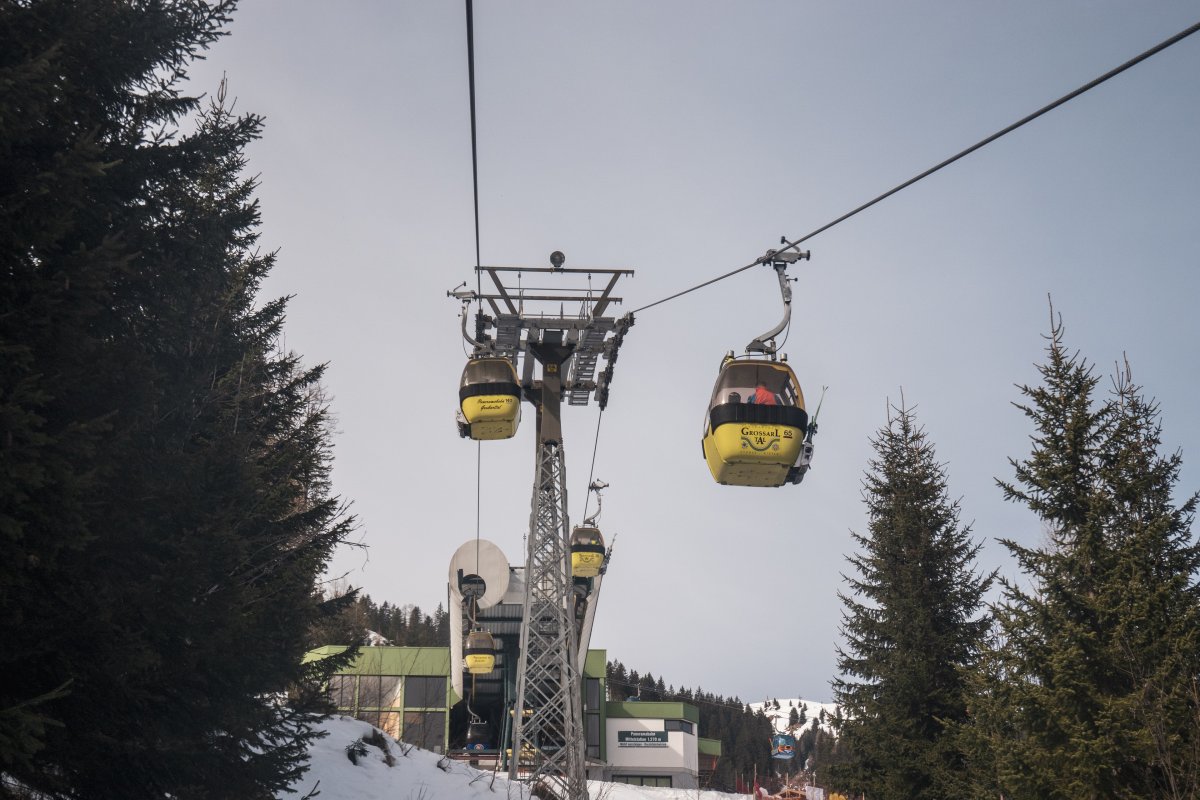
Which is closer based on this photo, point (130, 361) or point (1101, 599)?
point (130, 361)

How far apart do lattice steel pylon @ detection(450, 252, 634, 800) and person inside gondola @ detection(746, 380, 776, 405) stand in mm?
7807

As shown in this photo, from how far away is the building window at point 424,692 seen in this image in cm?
5159

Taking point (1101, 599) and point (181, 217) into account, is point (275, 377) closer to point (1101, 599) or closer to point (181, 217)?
point (181, 217)

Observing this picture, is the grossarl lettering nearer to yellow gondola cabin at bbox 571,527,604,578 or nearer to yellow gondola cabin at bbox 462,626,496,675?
yellow gondola cabin at bbox 571,527,604,578

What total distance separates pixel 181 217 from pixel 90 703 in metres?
5.33

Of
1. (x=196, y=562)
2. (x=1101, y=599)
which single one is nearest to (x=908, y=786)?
(x=1101, y=599)

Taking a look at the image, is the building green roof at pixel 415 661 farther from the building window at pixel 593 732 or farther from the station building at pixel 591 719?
the building window at pixel 593 732

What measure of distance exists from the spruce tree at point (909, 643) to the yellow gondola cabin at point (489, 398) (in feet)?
38.7

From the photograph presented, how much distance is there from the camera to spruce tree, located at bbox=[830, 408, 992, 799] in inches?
875

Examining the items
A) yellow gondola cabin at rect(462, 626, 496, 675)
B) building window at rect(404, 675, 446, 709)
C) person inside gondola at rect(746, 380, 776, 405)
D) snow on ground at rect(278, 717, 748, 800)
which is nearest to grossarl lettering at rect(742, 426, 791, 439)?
person inside gondola at rect(746, 380, 776, 405)

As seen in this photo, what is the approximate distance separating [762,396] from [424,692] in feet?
→ 151

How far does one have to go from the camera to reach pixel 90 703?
787 centimetres

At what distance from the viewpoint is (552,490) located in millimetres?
18625

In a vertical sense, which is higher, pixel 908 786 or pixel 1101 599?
pixel 1101 599
